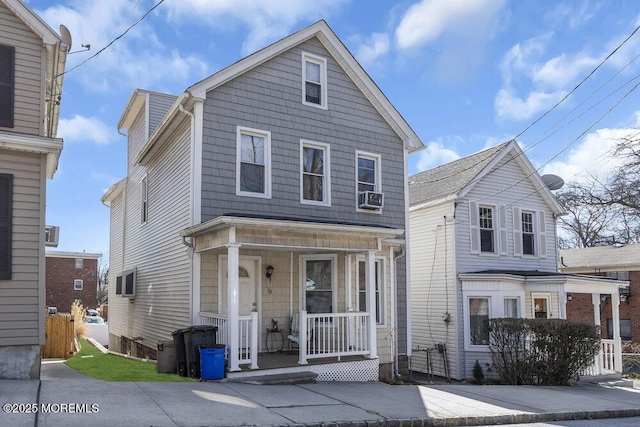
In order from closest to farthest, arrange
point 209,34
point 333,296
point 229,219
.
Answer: point 229,219 < point 209,34 < point 333,296

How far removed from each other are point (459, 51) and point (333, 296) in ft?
23.0

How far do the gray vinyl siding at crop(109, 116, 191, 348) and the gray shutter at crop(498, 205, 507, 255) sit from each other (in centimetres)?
1126

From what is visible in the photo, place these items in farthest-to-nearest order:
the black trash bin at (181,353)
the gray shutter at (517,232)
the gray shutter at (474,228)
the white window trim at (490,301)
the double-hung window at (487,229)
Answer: the gray shutter at (517,232) < the double-hung window at (487,229) < the gray shutter at (474,228) < the white window trim at (490,301) < the black trash bin at (181,353)

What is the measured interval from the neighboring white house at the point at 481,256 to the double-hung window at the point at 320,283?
230 inches

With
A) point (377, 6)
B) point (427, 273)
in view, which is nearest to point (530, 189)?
point (427, 273)

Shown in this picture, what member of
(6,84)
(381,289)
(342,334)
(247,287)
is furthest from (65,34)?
(381,289)

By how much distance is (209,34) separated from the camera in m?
13.1

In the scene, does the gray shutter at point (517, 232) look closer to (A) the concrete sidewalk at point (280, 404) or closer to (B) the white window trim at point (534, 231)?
(B) the white window trim at point (534, 231)

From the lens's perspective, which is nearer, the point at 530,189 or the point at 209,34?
the point at 209,34

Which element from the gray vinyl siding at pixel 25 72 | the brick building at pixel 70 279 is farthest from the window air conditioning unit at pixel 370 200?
the brick building at pixel 70 279

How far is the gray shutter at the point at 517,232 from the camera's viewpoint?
65.4ft

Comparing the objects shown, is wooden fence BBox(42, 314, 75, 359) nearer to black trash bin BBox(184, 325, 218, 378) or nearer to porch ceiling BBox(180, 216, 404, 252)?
porch ceiling BBox(180, 216, 404, 252)

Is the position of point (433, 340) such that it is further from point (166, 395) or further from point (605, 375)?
point (166, 395)

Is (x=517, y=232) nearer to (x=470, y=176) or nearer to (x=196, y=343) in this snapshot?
(x=470, y=176)
